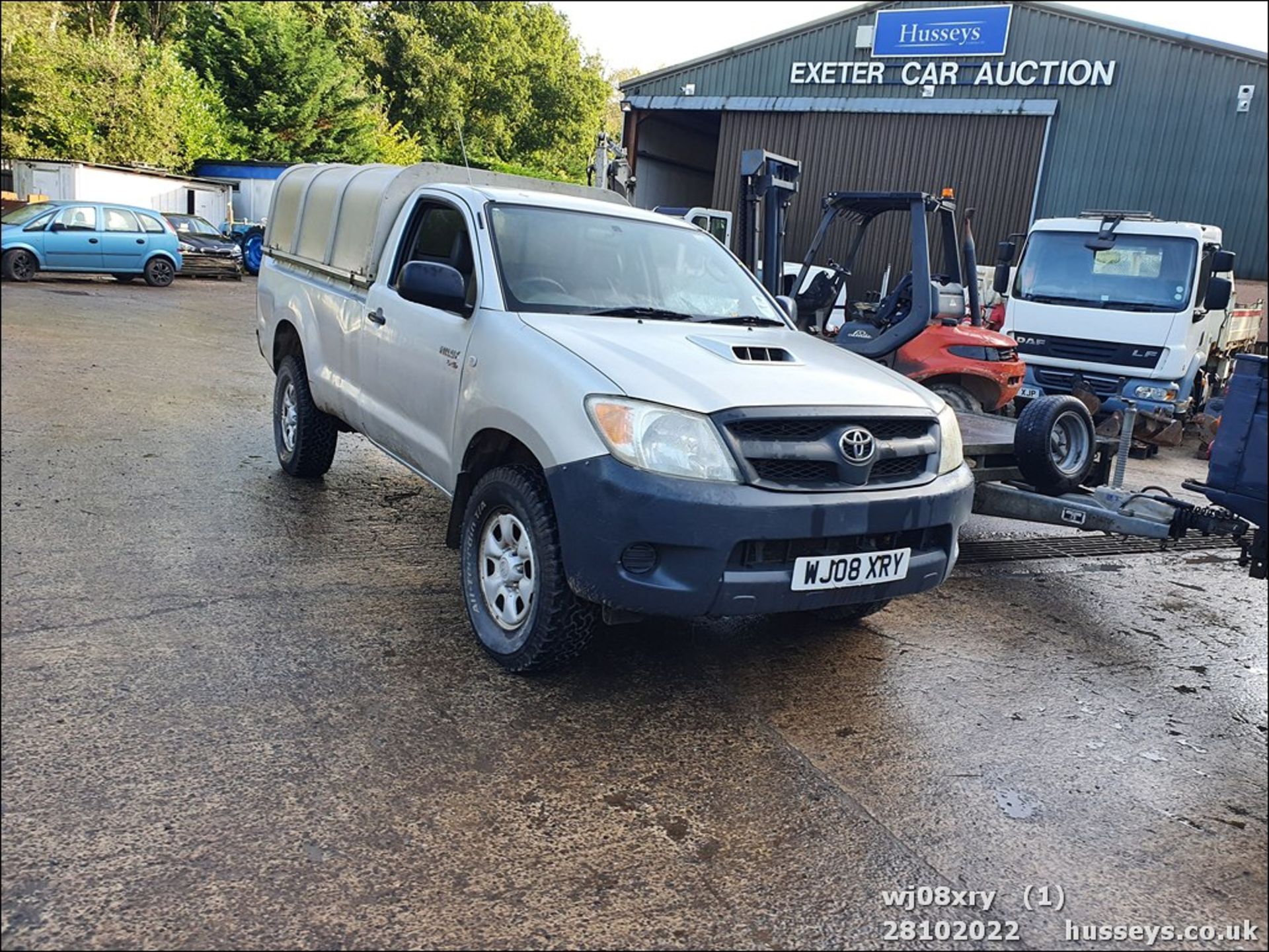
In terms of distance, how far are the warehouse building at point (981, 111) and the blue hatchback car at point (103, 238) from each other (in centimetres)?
1045

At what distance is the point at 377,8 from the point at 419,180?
36356 millimetres

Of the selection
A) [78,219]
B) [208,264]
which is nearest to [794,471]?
[78,219]

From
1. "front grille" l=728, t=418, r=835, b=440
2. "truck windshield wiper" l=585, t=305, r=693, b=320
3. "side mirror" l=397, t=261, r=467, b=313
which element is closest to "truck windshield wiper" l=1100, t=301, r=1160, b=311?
"truck windshield wiper" l=585, t=305, r=693, b=320

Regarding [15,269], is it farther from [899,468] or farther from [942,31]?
[942,31]

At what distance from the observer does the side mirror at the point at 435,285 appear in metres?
4.12

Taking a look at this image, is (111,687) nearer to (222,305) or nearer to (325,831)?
(325,831)

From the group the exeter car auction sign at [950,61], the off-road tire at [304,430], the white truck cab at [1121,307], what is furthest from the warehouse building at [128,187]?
the white truck cab at [1121,307]

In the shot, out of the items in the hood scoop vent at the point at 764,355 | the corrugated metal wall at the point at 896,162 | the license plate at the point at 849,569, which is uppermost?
the corrugated metal wall at the point at 896,162

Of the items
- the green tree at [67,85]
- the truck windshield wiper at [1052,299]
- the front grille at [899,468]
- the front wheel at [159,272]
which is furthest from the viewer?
the front wheel at [159,272]

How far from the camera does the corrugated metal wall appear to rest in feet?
64.9

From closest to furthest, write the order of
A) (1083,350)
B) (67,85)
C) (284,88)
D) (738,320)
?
(67,85) → (738,320) → (1083,350) → (284,88)

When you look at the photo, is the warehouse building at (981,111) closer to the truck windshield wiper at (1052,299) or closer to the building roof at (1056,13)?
the building roof at (1056,13)

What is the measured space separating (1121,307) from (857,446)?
8426mm

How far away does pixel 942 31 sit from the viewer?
1981 cm
